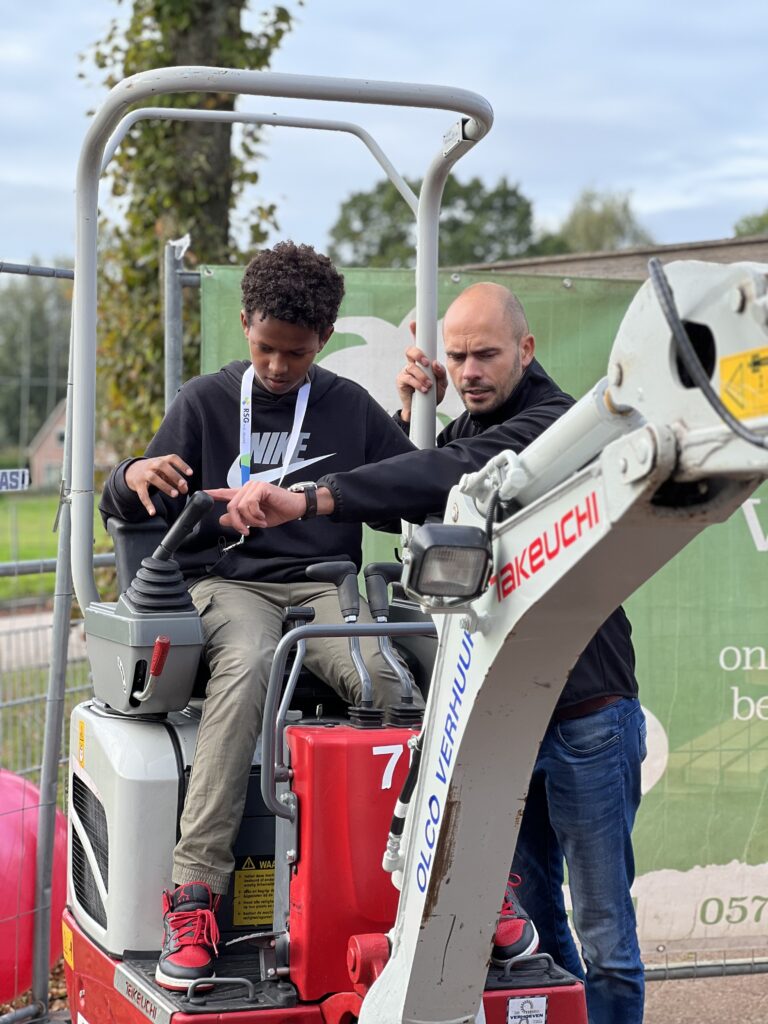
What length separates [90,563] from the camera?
3680 mm

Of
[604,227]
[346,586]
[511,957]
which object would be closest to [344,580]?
[346,586]

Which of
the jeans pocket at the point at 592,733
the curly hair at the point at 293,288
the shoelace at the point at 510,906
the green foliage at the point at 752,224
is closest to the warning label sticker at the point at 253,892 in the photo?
the shoelace at the point at 510,906

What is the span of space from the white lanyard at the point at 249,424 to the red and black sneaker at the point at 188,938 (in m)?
1.12

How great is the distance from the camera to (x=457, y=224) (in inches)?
2778

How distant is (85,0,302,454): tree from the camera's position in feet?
28.0

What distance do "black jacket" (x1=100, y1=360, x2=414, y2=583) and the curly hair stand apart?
27 cm

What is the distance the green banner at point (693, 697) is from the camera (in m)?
5.14

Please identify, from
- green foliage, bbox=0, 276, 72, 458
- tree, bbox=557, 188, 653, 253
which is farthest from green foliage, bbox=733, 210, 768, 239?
green foliage, bbox=0, 276, 72, 458

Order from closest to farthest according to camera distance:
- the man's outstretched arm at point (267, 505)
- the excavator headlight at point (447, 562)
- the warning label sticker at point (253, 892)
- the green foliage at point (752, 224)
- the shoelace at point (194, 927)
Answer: the excavator headlight at point (447, 562) < the man's outstretched arm at point (267, 505) < the shoelace at point (194, 927) < the warning label sticker at point (253, 892) < the green foliage at point (752, 224)

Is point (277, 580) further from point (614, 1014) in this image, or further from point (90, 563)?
point (614, 1014)

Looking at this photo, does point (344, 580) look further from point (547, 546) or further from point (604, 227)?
point (604, 227)

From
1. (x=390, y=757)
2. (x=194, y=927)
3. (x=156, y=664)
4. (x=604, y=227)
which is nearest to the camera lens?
(x=390, y=757)

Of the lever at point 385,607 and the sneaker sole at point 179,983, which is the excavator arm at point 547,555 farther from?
the lever at point 385,607

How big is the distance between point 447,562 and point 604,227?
6771 centimetres
